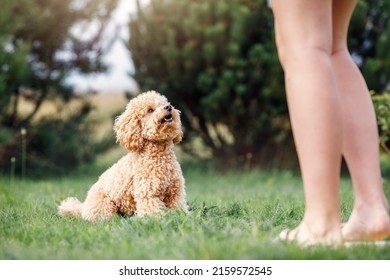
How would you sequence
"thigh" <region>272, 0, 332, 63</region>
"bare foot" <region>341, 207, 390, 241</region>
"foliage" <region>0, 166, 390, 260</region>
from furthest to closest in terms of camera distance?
"bare foot" <region>341, 207, 390, 241</region> → "thigh" <region>272, 0, 332, 63</region> → "foliage" <region>0, 166, 390, 260</region>

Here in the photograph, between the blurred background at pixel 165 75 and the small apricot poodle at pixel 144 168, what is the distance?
358 cm

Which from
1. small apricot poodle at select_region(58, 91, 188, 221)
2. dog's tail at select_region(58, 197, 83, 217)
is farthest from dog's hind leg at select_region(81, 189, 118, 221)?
dog's tail at select_region(58, 197, 83, 217)

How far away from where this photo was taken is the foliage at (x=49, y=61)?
725 centimetres

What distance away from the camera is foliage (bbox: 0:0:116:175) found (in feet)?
23.8

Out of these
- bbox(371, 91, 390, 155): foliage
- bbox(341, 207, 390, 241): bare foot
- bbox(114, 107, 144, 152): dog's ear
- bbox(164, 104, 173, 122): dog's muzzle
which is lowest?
bbox(341, 207, 390, 241): bare foot

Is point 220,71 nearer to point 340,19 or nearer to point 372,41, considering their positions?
point 372,41

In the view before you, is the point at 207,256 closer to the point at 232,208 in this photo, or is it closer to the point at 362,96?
the point at 362,96

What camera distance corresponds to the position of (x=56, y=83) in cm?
760

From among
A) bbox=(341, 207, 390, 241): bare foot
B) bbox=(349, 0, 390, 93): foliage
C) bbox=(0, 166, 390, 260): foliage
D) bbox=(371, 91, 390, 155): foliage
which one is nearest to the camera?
bbox=(0, 166, 390, 260): foliage

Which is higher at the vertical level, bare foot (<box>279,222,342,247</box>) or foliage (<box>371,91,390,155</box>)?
foliage (<box>371,91,390,155</box>)

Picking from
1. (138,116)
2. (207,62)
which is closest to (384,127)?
(138,116)

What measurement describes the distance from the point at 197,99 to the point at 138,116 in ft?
13.5

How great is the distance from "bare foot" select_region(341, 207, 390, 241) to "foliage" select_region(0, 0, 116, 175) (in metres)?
4.96

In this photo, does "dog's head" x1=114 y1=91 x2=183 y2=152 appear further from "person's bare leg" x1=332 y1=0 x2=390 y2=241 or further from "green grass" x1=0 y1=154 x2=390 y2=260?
"person's bare leg" x1=332 y1=0 x2=390 y2=241
